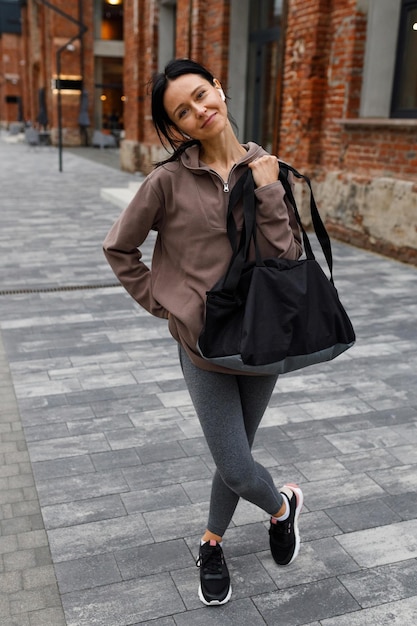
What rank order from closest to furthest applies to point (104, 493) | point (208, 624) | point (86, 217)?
point (208, 624)
point (104, 493)
point (86, 217)

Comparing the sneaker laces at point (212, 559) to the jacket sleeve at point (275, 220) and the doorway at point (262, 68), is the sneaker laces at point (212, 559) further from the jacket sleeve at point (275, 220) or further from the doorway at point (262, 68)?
the doorway at point (262, 68)

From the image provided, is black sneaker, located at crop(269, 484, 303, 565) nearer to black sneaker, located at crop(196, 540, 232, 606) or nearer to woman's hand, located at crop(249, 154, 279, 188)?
black sneaker, located at crop(196, 540, 232, 606)

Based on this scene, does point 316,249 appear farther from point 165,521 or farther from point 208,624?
point 208,624

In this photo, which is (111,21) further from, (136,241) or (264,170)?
(264,170)

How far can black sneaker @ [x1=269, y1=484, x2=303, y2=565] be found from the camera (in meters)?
2.79

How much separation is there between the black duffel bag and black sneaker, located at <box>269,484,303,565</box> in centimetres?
85

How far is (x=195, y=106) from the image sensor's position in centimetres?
224

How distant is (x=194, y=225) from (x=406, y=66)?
7984 millimetres

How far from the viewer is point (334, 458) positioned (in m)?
3.76

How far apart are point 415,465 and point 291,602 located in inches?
53.9

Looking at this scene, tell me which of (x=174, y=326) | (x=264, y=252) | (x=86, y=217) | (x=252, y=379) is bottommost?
(x=86, y=217)

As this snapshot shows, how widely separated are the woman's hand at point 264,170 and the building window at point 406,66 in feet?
24.1

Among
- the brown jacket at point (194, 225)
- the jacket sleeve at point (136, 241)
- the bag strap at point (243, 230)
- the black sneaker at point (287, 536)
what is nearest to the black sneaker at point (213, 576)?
the black sneaker at point (287, 536)

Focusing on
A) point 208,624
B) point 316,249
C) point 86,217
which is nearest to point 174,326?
point 208,624
